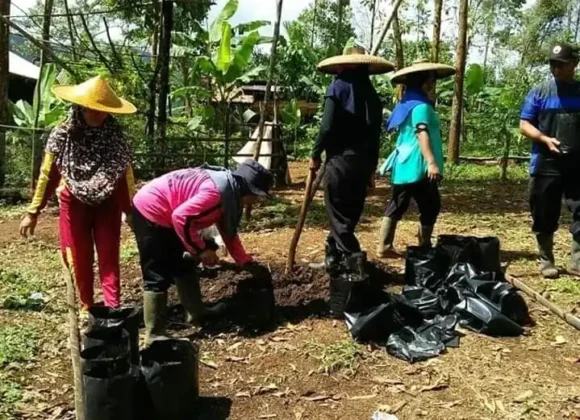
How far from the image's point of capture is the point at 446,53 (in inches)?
918

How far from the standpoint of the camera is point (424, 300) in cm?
463

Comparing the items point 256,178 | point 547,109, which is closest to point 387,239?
point 547,109

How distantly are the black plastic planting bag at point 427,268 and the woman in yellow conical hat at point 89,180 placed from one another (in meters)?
2.18

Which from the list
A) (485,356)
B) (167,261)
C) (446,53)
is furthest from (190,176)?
(446,53)

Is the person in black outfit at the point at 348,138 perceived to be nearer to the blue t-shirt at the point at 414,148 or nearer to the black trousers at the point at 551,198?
the blue t-shirt at the point at 414,148

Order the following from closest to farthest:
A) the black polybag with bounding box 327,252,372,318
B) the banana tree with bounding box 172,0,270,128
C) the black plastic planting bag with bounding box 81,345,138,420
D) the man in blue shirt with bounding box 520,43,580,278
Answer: the black plastic planting bag with bounding box 81,345,138,420 → the black polybag with bounding box 327,252,372,318 → the man in blue shirt with bounding box 520,43,580,278 → the banana tree with bounding box 172,0,270,128

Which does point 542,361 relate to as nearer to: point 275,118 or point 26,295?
point 26,295

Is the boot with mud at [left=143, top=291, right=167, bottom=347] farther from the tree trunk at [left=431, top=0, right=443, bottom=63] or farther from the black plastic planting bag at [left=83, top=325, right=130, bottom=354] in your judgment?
the tree trunk at [left=431, top=0, right=443, bottom=63]

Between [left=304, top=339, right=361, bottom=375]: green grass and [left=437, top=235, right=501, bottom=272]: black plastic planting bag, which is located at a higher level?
[left=437, top=235, right=501, bottom=272]: black plastic planting bag

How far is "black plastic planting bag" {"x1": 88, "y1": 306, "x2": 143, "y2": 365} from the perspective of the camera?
3531mm

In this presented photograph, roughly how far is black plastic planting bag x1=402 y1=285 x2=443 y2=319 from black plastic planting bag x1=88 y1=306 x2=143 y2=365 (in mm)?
1934

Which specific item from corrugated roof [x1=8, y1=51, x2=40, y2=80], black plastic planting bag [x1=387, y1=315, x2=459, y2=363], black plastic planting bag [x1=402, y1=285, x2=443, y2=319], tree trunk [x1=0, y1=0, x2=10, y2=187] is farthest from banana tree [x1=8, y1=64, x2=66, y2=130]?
corrugated roof [x1=8, y1=51, x2=40, y2=80]

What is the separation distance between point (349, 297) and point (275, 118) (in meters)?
7.58

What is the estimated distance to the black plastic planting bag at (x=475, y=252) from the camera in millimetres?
5152
